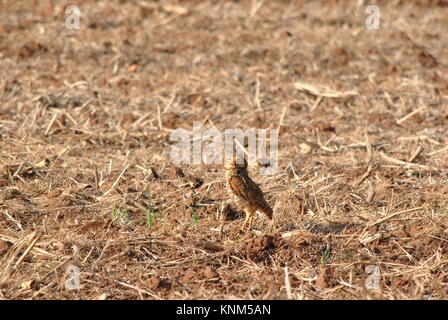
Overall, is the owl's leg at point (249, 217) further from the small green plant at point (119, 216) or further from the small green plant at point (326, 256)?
the small green plant at point (119, 216)

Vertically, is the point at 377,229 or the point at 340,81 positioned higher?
the point at 377,229

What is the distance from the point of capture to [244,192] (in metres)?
6.57

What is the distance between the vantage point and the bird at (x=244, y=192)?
6585 mm

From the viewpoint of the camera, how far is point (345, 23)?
14664 millimetres

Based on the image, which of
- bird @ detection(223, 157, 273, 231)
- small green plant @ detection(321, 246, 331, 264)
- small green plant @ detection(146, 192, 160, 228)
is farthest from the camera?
small green plant @ detection(146, 192, 160, 228)

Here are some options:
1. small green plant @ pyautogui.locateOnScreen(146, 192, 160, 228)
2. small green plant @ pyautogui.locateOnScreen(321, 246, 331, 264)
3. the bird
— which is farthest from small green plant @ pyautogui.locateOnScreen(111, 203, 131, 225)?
small green plant @ pyautogui.locateOnScreen(321, 246, 331, 264)

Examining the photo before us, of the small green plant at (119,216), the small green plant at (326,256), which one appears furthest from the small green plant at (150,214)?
the small green plant at (326,256)

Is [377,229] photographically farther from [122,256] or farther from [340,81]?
[340,81]

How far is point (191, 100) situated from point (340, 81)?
250 centimetres

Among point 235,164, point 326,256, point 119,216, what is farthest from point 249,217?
point 119,216

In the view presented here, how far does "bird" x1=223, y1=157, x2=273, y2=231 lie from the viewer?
6.58 m

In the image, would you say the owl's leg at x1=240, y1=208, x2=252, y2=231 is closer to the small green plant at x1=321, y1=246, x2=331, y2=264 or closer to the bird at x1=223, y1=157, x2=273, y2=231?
the bird at x1=223, y1=157, x2=273, y2=231
